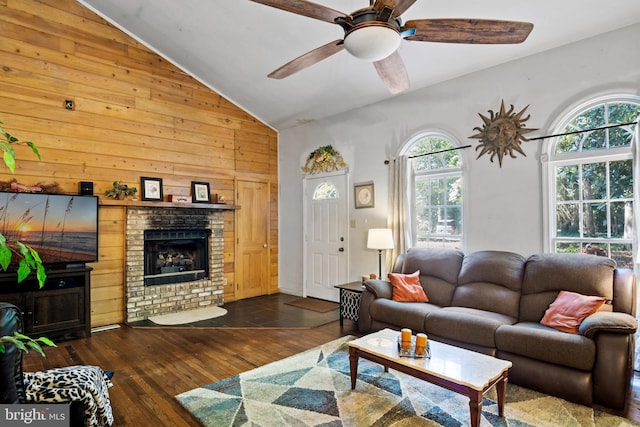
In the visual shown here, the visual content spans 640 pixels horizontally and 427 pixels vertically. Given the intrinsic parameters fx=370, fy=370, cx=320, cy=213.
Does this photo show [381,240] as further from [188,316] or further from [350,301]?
[188,316]

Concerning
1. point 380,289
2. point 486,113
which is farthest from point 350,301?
point 486,113

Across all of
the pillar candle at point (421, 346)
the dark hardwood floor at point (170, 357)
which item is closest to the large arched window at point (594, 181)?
the dark hardwood floor at point (170, 357)

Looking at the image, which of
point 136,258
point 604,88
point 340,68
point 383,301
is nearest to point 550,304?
point 383,301

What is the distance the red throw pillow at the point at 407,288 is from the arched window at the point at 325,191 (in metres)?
2.20

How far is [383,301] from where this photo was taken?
407cm

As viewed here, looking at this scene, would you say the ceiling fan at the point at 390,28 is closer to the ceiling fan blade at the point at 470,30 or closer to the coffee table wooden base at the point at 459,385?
the ceiling fan blade at the point at 470,30

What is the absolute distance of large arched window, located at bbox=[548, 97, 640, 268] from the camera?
3559 millimetres

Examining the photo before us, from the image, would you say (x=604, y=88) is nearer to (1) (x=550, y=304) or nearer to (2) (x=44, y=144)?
(1) (x=550, y=304)

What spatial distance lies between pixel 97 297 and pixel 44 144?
79.1 inches

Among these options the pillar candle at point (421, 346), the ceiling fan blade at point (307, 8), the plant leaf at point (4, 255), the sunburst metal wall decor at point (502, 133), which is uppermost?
the ceiling fan blade at point (307, 8)

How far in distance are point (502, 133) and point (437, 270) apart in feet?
5.68

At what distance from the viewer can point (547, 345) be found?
284 cm

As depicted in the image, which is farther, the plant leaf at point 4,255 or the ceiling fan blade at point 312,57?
the ceiling fan blade at point 312,57

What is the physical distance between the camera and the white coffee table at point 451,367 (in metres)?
2.23
